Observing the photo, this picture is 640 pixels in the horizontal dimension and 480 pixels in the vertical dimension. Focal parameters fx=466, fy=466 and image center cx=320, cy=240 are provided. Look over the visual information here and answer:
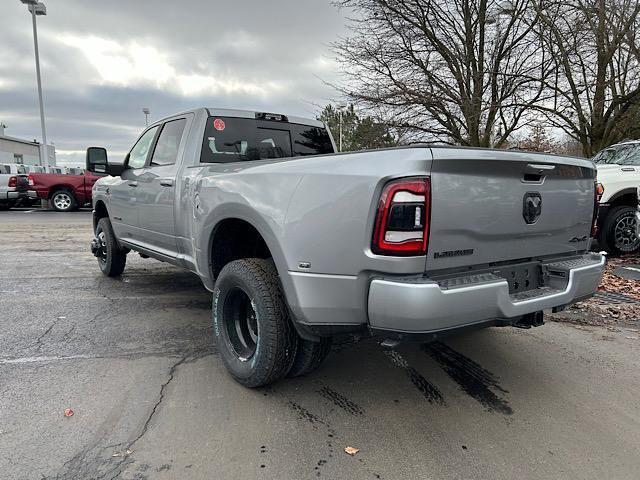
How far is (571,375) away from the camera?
11.4 ft

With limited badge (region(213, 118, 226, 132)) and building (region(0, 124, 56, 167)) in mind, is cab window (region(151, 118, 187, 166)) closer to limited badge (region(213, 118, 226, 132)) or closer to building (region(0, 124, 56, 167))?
limited badge (region(213, 118, 226, 132))

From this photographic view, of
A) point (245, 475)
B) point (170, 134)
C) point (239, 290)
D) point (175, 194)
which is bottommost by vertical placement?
point (245, 475)

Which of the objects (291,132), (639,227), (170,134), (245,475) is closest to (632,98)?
(639,227)

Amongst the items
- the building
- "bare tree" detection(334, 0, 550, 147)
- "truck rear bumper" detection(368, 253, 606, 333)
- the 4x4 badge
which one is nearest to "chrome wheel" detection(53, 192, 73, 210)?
"bare tree" detection(334, 0, 550, 147)

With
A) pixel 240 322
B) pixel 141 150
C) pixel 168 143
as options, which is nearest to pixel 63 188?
pixel 141 150

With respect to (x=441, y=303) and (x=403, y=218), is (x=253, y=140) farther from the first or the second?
(x=441, y=303)

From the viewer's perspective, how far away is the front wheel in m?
5.99

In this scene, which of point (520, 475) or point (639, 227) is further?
point (639, 227)

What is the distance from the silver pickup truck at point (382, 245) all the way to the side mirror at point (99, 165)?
6.29ft

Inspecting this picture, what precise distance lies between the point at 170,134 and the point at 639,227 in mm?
6210

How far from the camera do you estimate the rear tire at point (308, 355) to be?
9.68 feet

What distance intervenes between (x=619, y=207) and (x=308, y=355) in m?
6.65

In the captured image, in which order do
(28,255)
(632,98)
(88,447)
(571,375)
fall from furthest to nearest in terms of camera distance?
(632,98)
(28,255)
(571,375)
(88,447)

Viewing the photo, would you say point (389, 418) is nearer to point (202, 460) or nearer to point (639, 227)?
point (202, 460)
